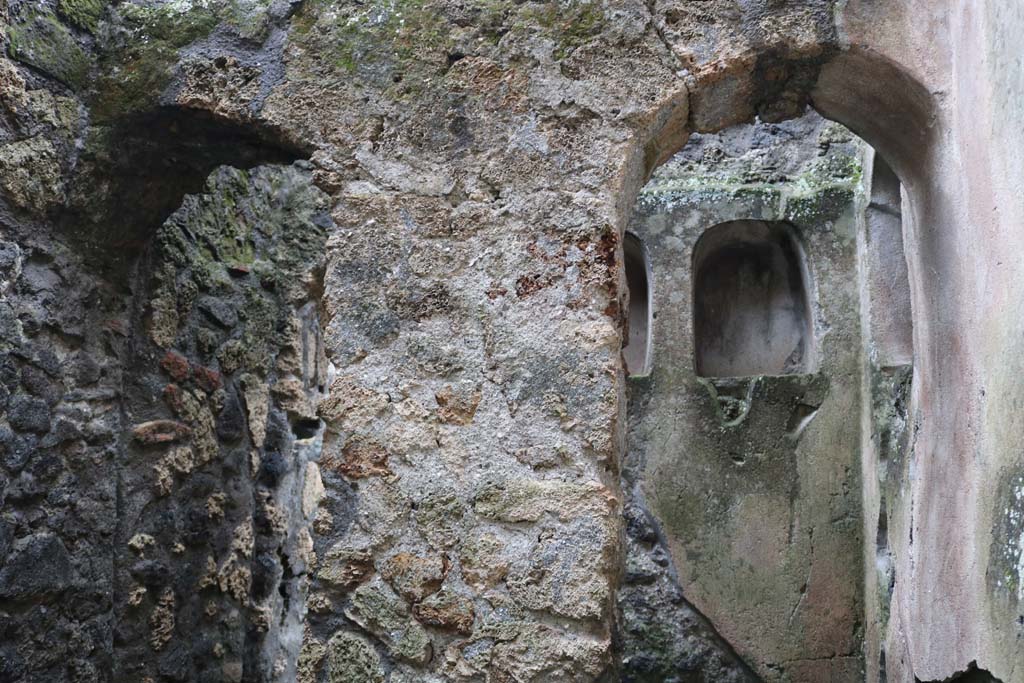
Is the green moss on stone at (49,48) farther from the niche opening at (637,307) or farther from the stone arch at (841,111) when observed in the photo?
the niche opening at (637,307)

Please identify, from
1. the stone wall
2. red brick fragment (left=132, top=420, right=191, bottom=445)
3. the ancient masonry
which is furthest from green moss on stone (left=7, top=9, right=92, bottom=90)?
the stone wall

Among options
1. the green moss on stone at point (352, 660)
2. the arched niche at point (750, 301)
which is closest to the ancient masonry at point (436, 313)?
the green moss on stone at point (352, 660)

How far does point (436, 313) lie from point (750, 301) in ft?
8.62

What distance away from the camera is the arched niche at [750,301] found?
4.39 metres

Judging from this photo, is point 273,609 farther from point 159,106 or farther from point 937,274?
point 937,274

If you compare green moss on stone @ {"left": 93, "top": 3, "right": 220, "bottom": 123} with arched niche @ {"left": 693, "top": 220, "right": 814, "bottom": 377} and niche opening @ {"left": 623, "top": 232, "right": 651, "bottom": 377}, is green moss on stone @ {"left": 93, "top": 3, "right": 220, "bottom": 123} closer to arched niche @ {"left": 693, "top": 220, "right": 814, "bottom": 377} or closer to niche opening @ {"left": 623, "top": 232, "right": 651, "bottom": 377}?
niche opening @ {"left": 623, "top": 232, "right": 651, "bottom": 377}

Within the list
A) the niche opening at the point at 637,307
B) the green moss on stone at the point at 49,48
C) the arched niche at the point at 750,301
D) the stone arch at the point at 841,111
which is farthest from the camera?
the niche opening at the point at 637,307

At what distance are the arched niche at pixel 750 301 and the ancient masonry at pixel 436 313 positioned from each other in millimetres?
933

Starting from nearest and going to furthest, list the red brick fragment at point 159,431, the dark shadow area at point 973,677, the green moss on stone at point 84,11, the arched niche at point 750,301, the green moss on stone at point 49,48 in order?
the dark shadow area at point 973,677 → the green moss on stone at point 49,48 → the green moss on stone at point 84,11 → the red brick fragment at point 159,431 → the arched niche at point 750,301

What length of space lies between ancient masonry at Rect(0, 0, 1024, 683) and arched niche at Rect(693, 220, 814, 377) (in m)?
0.93

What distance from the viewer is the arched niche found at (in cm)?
439

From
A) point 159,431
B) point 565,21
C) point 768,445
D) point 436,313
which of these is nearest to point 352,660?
point 436,313

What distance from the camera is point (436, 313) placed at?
2307 millimetres

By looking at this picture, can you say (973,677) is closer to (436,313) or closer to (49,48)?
(436,313)
